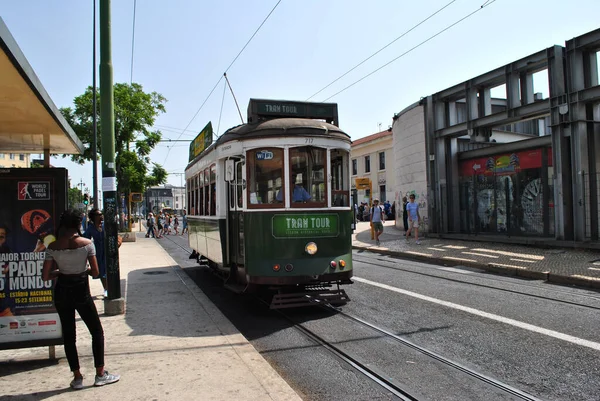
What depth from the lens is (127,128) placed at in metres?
27.3

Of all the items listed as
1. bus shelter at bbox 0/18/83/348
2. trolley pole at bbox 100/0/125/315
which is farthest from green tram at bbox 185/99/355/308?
bus shelter at bbox 0/18/83/348

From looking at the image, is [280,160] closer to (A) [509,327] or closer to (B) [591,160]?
(A) [509,327]

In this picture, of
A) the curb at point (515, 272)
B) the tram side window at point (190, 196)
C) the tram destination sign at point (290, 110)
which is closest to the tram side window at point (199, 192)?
the tram side window at point (190, 196)

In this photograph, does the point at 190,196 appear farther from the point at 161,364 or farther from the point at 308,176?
the point at 161,364

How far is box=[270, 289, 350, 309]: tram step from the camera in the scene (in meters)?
7.33

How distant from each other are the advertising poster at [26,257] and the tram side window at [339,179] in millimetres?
4065

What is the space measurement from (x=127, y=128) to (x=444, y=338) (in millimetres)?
25093

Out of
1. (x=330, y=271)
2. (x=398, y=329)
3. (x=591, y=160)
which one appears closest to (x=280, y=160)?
(x=330, y=271)

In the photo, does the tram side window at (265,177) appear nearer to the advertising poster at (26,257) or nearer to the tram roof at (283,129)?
the tram roof at (283,129)

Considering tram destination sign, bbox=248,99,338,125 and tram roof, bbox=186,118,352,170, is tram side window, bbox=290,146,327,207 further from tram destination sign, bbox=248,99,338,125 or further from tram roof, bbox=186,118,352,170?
tram destination sign, bbox=248,99,338,125

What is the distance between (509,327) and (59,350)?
5.68 m

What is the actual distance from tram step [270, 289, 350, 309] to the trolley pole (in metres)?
2.46

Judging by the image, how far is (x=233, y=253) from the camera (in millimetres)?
8227

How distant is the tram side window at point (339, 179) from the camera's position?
769 cm
